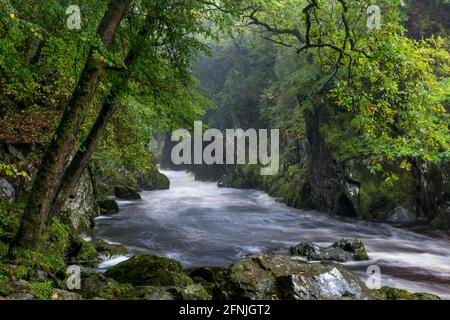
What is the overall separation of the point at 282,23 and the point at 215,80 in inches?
1342

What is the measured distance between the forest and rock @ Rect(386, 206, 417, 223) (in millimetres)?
82

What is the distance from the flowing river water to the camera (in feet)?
39.0

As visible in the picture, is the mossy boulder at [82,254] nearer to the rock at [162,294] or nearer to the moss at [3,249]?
the moss at [3,249]

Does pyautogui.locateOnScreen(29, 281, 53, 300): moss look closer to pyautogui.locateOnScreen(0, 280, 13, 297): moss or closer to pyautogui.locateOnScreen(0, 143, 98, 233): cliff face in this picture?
pyautogui.locateOnScreen(0, 280, 13, 297): moss

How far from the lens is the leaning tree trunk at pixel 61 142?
268 inches

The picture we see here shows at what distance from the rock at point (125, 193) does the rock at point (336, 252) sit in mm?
17523

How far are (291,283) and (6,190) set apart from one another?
28.0ft

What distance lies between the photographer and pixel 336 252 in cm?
1269

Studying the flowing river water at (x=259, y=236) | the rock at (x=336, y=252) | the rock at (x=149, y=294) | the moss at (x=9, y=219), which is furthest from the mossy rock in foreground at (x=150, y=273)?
the rock at (x=336, y=252)

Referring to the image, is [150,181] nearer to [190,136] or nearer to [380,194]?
[380,194]

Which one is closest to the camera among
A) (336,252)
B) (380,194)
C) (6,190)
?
(6,190)

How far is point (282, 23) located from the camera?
580 inches

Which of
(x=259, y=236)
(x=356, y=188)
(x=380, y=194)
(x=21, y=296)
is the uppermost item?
(x=356, y=188)

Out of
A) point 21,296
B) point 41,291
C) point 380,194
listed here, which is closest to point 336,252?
point 380,194
